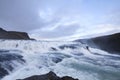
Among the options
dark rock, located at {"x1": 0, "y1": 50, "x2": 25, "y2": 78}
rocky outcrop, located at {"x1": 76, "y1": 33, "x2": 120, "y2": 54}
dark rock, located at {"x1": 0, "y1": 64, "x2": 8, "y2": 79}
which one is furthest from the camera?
rocky outcrop, located at {"x1": 76, "y1": 33, "x2": 120, "y2": 54}

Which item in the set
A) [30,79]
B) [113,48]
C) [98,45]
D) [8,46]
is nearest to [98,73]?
[30,79]

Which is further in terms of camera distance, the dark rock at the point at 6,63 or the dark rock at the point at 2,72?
the dark rock at the point at 6,63

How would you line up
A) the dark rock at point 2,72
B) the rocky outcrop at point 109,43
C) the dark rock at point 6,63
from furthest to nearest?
the rocky outcrop at point 109,43, the dark rock at point 6,63, the dark rock at point 2,72

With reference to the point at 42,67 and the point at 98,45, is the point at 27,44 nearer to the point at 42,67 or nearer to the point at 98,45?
the point at 42,67

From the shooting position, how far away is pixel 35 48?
19391mm

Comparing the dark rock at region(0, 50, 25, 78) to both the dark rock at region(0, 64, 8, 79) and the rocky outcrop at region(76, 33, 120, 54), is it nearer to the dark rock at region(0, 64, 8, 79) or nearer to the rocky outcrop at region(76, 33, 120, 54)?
the dark rock at region(0, 64, 8, 79)

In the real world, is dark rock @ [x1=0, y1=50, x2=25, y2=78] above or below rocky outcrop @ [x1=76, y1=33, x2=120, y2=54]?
below

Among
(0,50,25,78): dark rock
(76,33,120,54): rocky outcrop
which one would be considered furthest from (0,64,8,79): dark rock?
(76,33,120,54): rocky outcrop

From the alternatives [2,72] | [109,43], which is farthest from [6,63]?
[109,43]

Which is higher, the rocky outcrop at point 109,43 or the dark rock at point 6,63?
the rocky outcrop at point 109,43

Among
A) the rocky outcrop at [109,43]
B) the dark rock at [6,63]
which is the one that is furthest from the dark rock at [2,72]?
the rocky outcrop at [109,43]

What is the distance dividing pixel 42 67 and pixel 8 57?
8.32ft

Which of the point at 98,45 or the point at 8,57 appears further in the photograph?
the point at 98,45

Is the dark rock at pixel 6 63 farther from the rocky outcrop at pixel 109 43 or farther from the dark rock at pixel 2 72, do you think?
the rocky outcrop at pixel 109 43
